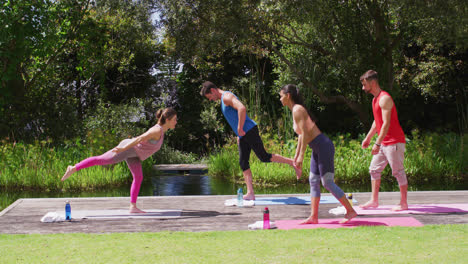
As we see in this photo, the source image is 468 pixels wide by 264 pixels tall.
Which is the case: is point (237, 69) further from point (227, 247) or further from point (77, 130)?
point (227, 247)

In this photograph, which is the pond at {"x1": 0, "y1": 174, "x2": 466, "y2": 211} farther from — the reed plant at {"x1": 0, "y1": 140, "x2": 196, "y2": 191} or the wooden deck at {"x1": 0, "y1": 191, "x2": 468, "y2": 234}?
the wooden deck at {"x1": 0, "y1": 191, "x2": 468, "y2": 234}

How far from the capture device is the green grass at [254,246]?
400cm

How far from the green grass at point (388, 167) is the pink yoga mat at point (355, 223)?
486 cm

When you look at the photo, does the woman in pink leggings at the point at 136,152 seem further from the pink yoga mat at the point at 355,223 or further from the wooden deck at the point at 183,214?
the pink yoga mat at the point at 355,223

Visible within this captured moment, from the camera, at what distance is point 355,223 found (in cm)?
543

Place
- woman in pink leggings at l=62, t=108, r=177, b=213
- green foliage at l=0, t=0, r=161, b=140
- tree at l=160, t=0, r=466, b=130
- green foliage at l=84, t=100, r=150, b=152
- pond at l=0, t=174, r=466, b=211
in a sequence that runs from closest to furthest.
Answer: woman in pink leggings at l=62, t=108, r=177, b=213 → pond at l=0, t=174, r=466, b=211 → tree at l=160, t=0, r=466, b=130 → green foliage at l=0, t=0, r=161, b=140 → green foliage at l=84, t=100, r=150, b=152

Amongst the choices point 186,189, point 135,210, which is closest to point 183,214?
point 135,210

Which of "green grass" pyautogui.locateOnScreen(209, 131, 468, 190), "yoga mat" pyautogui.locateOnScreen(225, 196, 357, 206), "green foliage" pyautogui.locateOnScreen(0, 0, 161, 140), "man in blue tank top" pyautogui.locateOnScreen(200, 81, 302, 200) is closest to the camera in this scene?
"man in blue tank top" pyautogui.locateOnScreen(200, 81, 302, 200)

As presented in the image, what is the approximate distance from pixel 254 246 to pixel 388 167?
7.51 metres

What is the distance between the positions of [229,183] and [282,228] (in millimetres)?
5958

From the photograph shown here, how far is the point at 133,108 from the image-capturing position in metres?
16.0

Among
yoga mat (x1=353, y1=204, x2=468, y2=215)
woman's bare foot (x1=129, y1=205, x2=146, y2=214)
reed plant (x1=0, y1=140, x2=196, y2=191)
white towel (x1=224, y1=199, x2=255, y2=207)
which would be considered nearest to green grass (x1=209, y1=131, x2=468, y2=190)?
reed plant (x1=0, y1=140, x2=196, y2=191)

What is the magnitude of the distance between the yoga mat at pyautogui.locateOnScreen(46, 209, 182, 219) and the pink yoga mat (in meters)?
1.38

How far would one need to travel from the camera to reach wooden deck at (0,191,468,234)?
5332 millimetres
